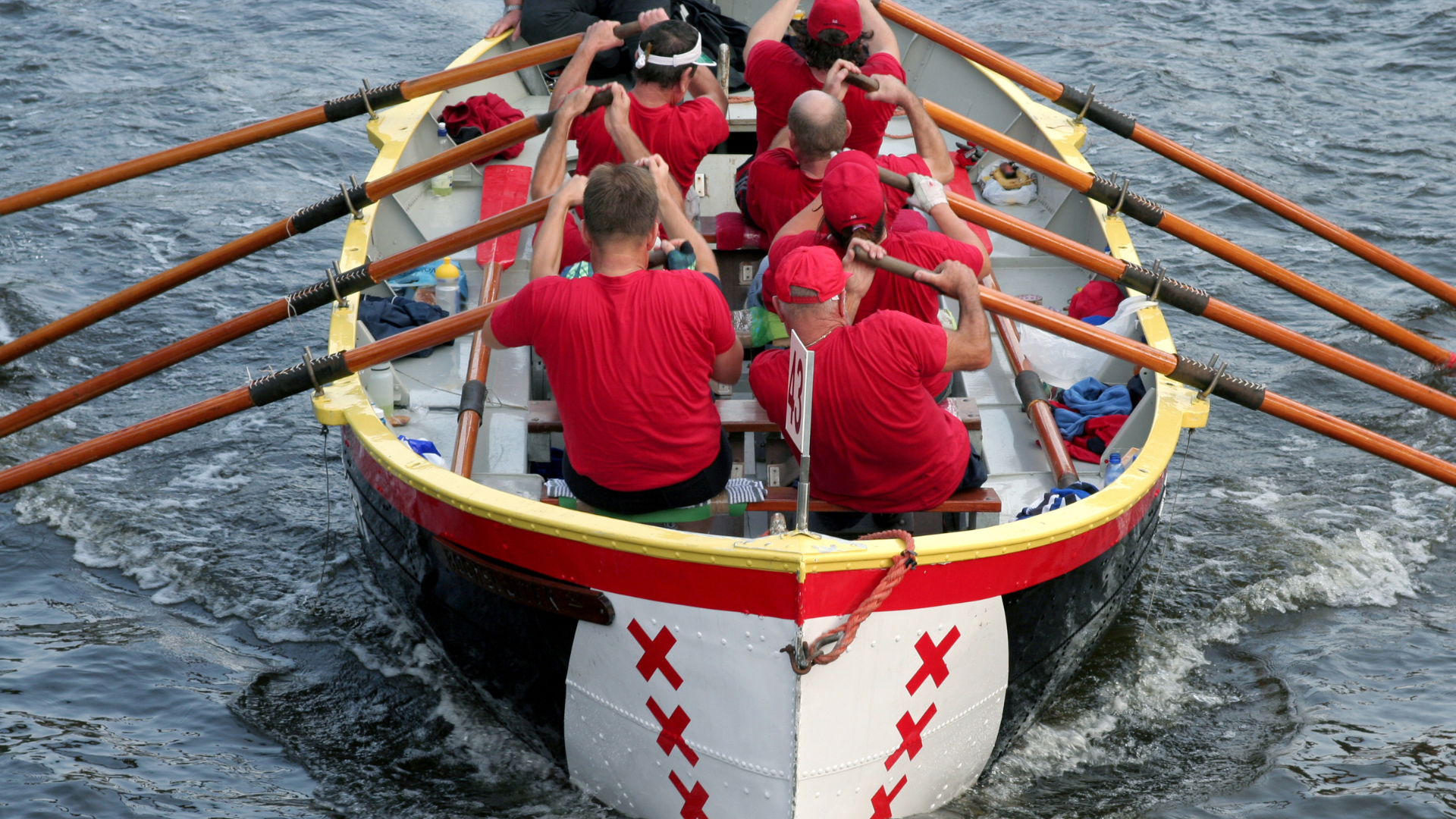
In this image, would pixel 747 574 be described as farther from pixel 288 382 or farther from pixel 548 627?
pixel 288 382

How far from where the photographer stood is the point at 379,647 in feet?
18.8

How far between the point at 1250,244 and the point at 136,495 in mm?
8112

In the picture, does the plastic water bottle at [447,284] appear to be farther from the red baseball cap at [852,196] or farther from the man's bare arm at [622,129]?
the red baseball cap at [852,196]

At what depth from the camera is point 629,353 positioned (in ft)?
13.1

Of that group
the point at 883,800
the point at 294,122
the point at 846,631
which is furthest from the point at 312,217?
the point at 883,800

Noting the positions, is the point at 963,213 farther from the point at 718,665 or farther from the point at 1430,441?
the point at 1430,441

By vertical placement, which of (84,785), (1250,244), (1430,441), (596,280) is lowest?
(84,785)

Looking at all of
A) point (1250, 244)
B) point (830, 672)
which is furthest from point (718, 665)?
point (1250, 244)

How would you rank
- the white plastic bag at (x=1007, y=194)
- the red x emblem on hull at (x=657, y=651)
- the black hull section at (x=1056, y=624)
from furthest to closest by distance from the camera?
the white plastic bag at (x=1007, y=194) < the black hull section at (x=1056, y=624) < the red x emblem on hull at (x=657, y=651)

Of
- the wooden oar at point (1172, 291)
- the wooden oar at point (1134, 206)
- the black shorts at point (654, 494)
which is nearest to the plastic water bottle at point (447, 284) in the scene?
the black shorts at point (654, 494)

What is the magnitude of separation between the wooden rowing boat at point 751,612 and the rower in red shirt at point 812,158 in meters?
1.02

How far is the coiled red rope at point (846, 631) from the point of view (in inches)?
139

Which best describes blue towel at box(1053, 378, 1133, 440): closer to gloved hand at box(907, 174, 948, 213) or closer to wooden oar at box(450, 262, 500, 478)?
gloved hand at box(907, 174, 948, 213)

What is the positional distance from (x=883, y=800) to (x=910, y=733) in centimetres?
25
